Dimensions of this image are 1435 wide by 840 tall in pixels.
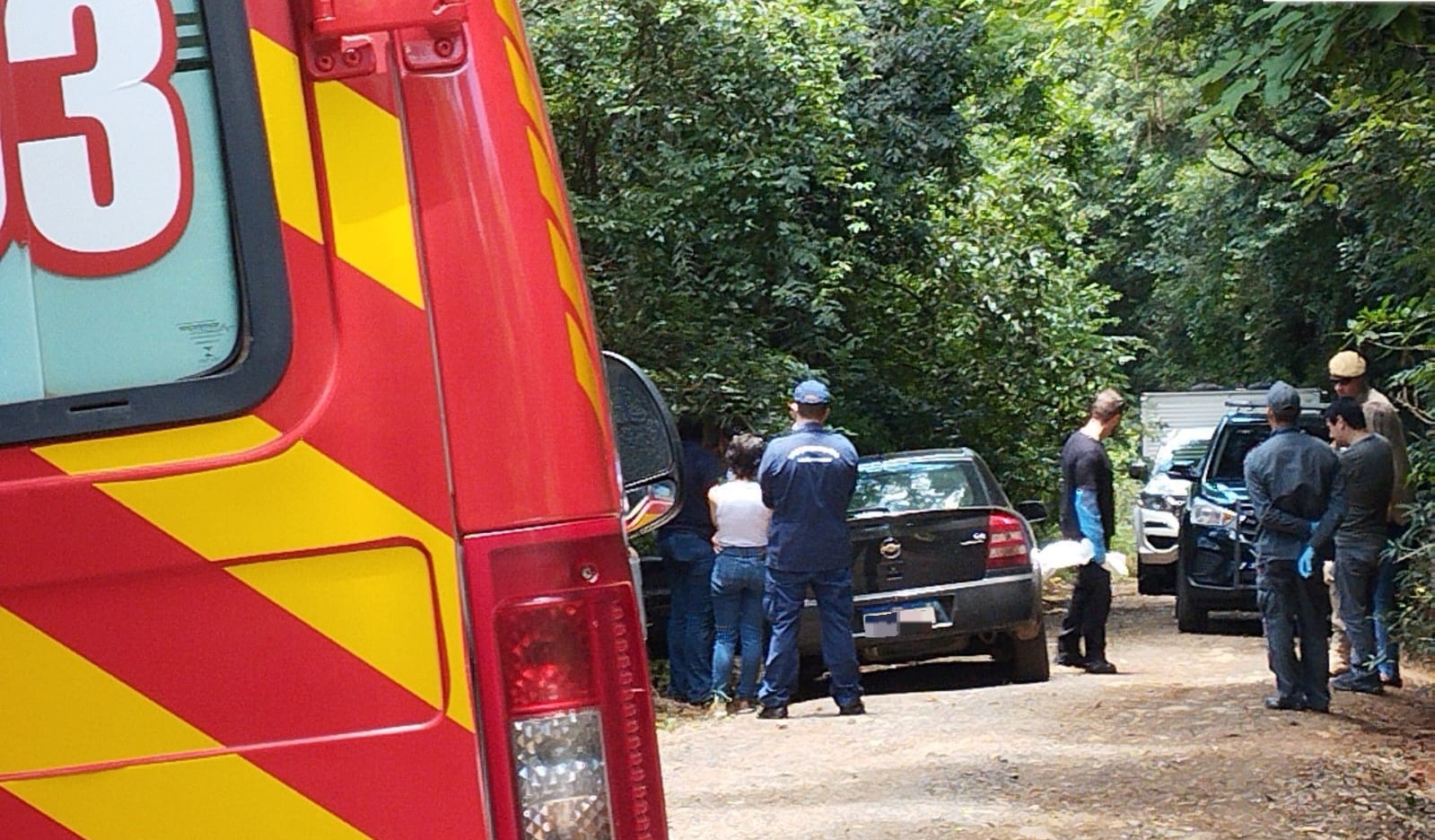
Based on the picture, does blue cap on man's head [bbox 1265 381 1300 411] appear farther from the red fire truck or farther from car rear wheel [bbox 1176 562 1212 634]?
the red fire truck

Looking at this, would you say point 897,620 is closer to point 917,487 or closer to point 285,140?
point 917,487

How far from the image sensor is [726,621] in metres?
12.1

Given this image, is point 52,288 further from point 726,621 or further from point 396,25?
point 726,621

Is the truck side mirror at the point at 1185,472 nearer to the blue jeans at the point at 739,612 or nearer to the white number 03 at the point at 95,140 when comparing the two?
the blue jeans at the point at 739,612

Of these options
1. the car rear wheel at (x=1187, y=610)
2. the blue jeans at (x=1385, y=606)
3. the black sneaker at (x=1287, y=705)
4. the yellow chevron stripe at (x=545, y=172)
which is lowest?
the car rear wheel at (x=1187, y=610)

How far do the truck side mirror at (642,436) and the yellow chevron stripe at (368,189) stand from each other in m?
0.62

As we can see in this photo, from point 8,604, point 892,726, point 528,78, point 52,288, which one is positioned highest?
point 528,78

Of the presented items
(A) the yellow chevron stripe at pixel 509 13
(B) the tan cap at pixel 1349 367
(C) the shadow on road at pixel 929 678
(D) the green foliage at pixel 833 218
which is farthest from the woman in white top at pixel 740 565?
(A) the yellow chevron stripe at pixel 509 13

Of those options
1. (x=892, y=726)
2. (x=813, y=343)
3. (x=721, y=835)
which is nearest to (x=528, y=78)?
(x=721, y=835)

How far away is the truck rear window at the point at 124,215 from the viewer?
2.32 metres

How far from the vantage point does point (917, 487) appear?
12469mm

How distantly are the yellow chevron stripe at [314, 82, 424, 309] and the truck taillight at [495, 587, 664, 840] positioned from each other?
42 cm

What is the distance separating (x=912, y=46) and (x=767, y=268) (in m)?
4.34

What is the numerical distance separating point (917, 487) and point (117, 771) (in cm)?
1032
